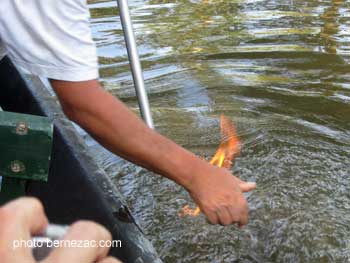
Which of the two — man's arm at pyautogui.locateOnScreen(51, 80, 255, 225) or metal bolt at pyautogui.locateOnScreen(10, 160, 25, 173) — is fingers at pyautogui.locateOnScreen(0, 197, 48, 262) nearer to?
metal bolt at pyautogui.locateOnScreen(10, 160, 25, 173)

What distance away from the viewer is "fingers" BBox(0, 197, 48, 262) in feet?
2.03

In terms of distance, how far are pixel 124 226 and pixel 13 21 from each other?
71cm

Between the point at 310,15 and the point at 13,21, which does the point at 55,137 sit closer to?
the point at 13,21

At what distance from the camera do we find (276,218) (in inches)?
A: 117

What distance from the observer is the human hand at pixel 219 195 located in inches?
76.5

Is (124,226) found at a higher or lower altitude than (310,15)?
higher

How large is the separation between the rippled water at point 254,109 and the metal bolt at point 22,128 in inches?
→ 51.7

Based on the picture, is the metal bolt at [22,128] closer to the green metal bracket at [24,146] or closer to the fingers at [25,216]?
the green metal bracket at [24,146]

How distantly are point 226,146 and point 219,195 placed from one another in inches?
75.6

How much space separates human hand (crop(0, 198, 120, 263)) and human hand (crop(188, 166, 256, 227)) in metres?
1.20

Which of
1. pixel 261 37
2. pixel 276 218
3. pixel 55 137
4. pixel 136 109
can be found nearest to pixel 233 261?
pixel 276 218

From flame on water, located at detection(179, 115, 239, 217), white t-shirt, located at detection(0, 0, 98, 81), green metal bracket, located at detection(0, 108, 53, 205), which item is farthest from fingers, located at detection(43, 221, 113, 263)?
flame on water, located at detection(179, 115, 239, 217)

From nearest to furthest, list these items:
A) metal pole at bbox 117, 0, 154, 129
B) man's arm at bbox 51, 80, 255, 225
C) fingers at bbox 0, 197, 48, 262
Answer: fingers at bbox 0, 197, 48, 262, man's arm at bbox 51, 80, 255, 225, metal pole at bbox 117, 0, 154, 129

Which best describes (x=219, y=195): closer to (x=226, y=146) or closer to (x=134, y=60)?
(x=134, y=60)
